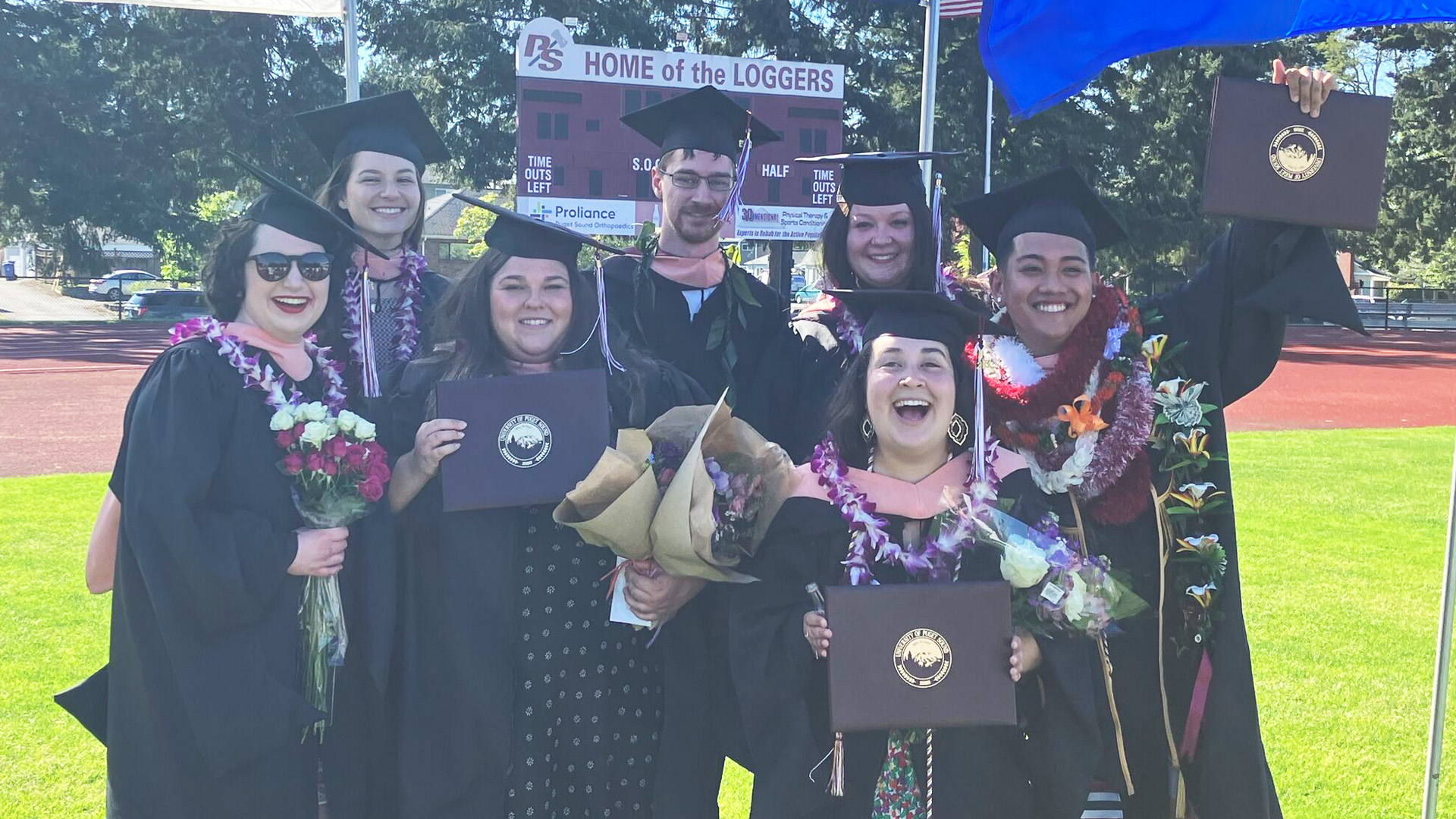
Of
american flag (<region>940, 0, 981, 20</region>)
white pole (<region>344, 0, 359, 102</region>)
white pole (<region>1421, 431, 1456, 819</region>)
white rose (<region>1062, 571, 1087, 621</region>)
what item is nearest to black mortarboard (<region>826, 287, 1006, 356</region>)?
white rose (<region>1062, 571, 1087, 621</region>)

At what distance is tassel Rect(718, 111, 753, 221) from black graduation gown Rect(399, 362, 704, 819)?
1.52 metres

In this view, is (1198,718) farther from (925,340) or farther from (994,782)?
(925,340)

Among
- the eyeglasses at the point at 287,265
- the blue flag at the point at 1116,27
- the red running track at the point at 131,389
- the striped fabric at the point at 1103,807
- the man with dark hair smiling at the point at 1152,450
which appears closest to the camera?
the eyeglasses at the point at 287,265

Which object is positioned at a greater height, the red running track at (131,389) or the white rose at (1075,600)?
the white rose at (1075,600)

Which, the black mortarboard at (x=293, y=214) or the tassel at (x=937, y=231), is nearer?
the black mortarboard at (x=293, y=214)

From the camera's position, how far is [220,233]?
305cm

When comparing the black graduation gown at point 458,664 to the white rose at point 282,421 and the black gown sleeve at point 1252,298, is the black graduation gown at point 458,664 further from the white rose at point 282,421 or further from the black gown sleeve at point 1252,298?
the black gown sleeve at point 1252,298

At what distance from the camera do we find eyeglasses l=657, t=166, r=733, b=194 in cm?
407

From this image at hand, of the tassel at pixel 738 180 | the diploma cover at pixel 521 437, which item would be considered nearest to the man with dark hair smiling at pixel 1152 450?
the diploma cover at pixel 521 437

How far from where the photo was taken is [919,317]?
2859mm

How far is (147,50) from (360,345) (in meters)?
30.1

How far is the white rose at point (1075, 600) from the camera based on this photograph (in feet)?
8.50

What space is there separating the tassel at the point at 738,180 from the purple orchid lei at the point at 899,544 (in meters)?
1.56

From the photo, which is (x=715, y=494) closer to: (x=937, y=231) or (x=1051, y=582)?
(x=1051, y=582)
